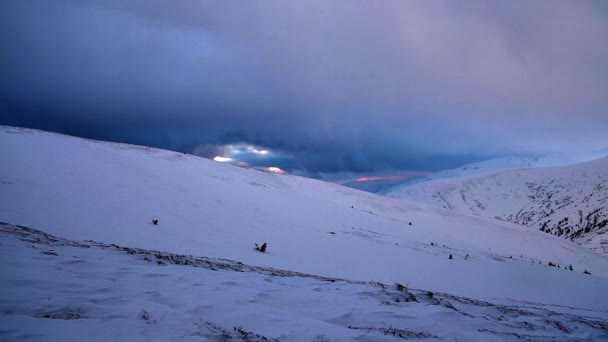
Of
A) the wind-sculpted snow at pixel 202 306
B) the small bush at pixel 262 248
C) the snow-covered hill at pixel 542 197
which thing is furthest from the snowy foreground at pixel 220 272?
the snow-covered hill at pixel 542 197

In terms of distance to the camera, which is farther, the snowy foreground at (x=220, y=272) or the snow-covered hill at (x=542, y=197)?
the snow-covered hill at (x=542, y=197)

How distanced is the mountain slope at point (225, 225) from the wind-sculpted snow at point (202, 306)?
2.23 meters

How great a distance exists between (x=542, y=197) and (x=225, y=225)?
119 metres

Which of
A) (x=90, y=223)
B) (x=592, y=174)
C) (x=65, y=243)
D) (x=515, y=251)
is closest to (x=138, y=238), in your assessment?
(x=90, y=223)

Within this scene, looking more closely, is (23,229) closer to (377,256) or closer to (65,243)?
(65,243)

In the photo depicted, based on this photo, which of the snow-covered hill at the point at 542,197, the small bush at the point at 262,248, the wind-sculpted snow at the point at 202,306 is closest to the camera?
the wind-sculpted snow at the point at 202,306

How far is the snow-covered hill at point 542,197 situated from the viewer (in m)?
74.2

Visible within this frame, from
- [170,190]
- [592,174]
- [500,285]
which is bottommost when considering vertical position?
[500,285]

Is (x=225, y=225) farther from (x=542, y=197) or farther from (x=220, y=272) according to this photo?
(x=542, y=197)

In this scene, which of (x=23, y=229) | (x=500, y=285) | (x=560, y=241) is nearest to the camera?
(x=23, y=229)

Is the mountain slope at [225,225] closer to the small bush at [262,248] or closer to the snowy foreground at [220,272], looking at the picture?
the snowy foreground at [220,272]

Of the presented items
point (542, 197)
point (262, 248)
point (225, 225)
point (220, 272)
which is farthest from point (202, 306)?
point (542, 197)

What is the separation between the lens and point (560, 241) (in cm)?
2870

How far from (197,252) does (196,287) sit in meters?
3.46
